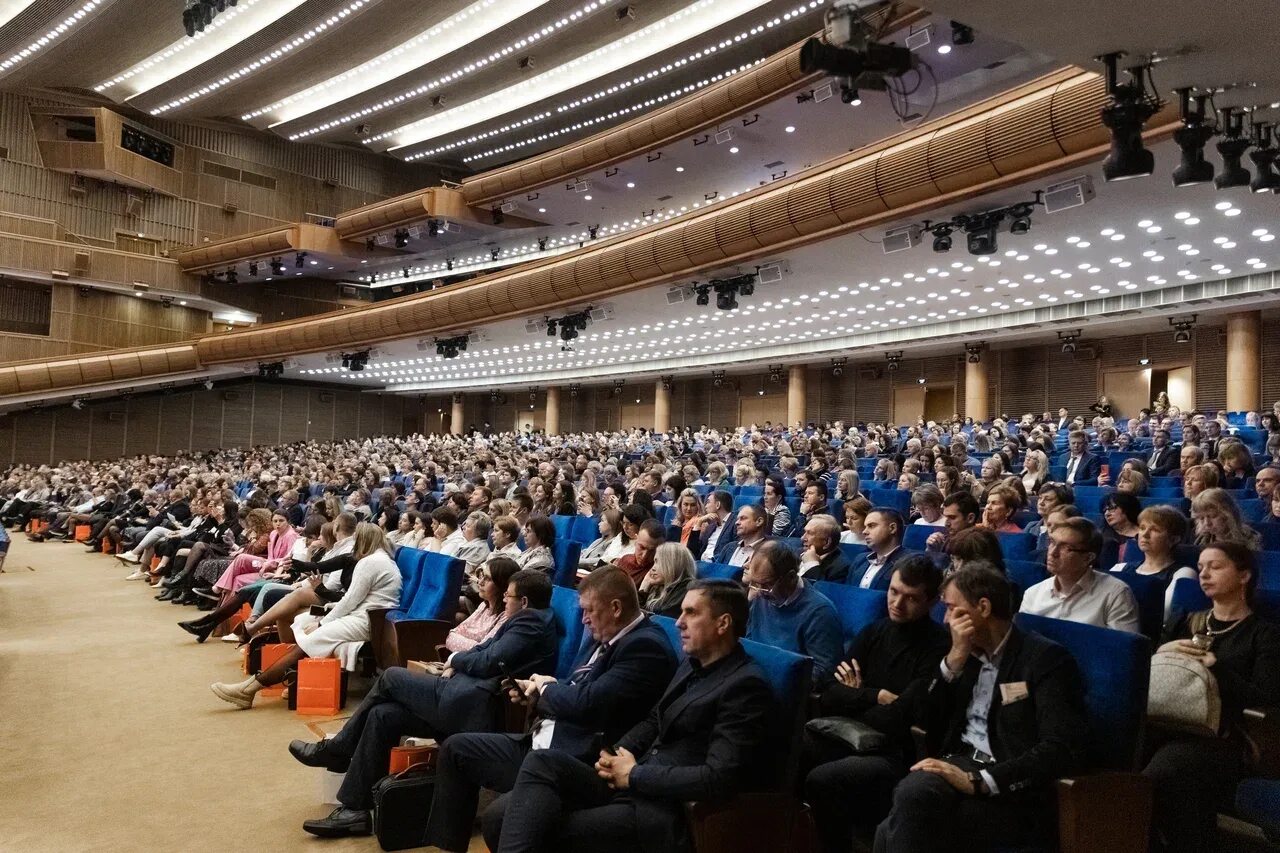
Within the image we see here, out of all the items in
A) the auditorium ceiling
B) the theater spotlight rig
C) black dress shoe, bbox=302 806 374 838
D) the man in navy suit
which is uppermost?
the auditorium ceiling

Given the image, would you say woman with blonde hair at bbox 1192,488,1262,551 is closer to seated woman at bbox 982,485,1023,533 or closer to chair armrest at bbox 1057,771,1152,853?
seated woman at bbox 982,485,1023,533

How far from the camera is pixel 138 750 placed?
3598 mm

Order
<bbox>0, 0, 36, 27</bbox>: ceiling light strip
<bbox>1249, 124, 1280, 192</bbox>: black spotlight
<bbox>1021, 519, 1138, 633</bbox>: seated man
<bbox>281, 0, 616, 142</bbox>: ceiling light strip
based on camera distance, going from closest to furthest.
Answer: <bbox>1021, 519, 1138, 633</bbox>: seated man, <bbox>1249, 124, 1280, 192</bbox>: black spotlight, <bbox>0, 0, 36, 27</bbox>: ceiling light strip, <bbox>281, 0, 616, 142</bbox>: ceiling light strip

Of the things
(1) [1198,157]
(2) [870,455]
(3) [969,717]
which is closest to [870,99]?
(2) [870,455]

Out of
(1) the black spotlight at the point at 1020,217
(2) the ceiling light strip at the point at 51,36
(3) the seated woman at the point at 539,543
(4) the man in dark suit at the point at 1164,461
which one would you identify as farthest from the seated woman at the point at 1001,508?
(2) the ceiling light strip at the point at 51,36

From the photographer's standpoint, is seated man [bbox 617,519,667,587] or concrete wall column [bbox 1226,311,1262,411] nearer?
seated man [bbox 617,519,667,587]

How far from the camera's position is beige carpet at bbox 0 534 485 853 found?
282 centimetres

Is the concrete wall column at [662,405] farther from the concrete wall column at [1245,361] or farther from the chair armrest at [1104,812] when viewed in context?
the chair armrest at [1104,812]

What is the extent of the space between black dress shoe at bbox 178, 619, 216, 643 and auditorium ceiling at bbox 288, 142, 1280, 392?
7.57 m

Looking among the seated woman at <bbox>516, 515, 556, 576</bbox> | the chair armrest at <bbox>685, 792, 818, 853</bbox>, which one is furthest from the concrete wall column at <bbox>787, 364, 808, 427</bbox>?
the chair armrest at <bbox>685, 792, 818, 853</bbox>

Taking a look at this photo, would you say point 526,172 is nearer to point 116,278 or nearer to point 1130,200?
point 116,278

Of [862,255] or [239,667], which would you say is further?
[862,255]

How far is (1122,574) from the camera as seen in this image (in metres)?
2.90

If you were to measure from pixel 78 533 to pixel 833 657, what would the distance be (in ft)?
41.6
